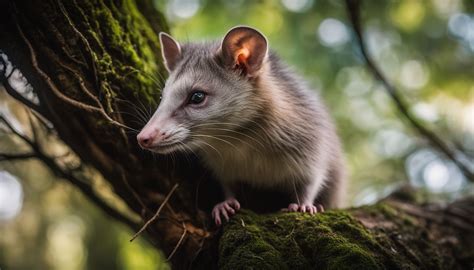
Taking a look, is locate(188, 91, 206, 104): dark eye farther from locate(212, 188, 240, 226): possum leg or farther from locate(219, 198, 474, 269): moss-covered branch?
locate(219, 198, 474, 269): moss-covered branch

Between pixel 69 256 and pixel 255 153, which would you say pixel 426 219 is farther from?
pixel 69 256

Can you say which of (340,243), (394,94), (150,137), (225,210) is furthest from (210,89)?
(394,94)

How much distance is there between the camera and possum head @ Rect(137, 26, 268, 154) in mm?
3504

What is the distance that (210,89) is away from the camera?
3730mm

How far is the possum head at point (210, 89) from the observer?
11.5 ft

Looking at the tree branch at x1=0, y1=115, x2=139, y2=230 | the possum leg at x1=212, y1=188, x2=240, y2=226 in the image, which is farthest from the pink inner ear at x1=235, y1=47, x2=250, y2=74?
the tree branch at x1=0, y1=115, x2=139, y2=230

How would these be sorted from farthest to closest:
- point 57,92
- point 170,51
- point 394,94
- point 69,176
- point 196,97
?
point 394,94, point 69,176, point 170,51, point 196,97, point 57,92

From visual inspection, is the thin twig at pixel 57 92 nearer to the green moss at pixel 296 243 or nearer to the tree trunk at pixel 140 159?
the tree trunk at pixel 140 159

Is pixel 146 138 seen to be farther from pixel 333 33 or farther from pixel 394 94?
pixel 333 33

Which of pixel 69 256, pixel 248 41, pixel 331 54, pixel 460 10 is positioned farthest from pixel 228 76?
pixel 69 256

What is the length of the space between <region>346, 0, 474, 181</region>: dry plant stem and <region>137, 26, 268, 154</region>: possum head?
1.16 meters

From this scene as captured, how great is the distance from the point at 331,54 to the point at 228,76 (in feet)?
11.8

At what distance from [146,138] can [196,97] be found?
0.70 metres

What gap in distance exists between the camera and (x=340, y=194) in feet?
16.7
